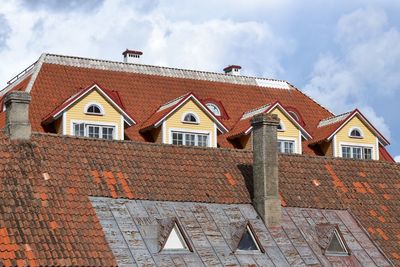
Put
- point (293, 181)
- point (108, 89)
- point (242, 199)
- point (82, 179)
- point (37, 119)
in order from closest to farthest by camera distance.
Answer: point (82, 179) < point (242, 199) < point (293, 181) < point (37, 119) < point (108, 89)

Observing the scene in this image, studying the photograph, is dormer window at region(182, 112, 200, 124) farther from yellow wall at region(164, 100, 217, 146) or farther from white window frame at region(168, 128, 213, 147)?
white window frame at region(168, 128, 213, 147)

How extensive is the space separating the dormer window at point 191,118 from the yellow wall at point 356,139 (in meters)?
8.05

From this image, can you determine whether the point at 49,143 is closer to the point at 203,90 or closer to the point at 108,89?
the point at 108,89

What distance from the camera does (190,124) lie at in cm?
4481

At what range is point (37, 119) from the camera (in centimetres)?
4219

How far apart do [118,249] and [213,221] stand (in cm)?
411

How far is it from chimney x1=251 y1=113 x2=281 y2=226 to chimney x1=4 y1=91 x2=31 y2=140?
295 inches

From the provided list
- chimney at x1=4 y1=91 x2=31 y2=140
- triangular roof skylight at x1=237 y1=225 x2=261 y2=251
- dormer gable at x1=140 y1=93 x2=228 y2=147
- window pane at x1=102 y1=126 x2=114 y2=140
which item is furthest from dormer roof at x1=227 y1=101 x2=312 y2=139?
chimney at x1=4 y1=91 x2=31 y2=140

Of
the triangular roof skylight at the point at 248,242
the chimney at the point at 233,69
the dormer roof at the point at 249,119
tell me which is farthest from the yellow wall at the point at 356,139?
the triangular roof skylight at the point at 248,242

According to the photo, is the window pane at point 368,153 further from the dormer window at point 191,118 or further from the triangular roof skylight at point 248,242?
the triangular roof skylight at point 248,242

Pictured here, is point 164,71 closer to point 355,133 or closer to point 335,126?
point 335,126

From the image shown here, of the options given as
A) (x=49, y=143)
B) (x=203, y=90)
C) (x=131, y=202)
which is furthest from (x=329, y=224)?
(x=203, y=90)

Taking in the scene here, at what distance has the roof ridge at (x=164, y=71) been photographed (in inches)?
1859

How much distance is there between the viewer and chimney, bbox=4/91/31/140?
96.3ft
